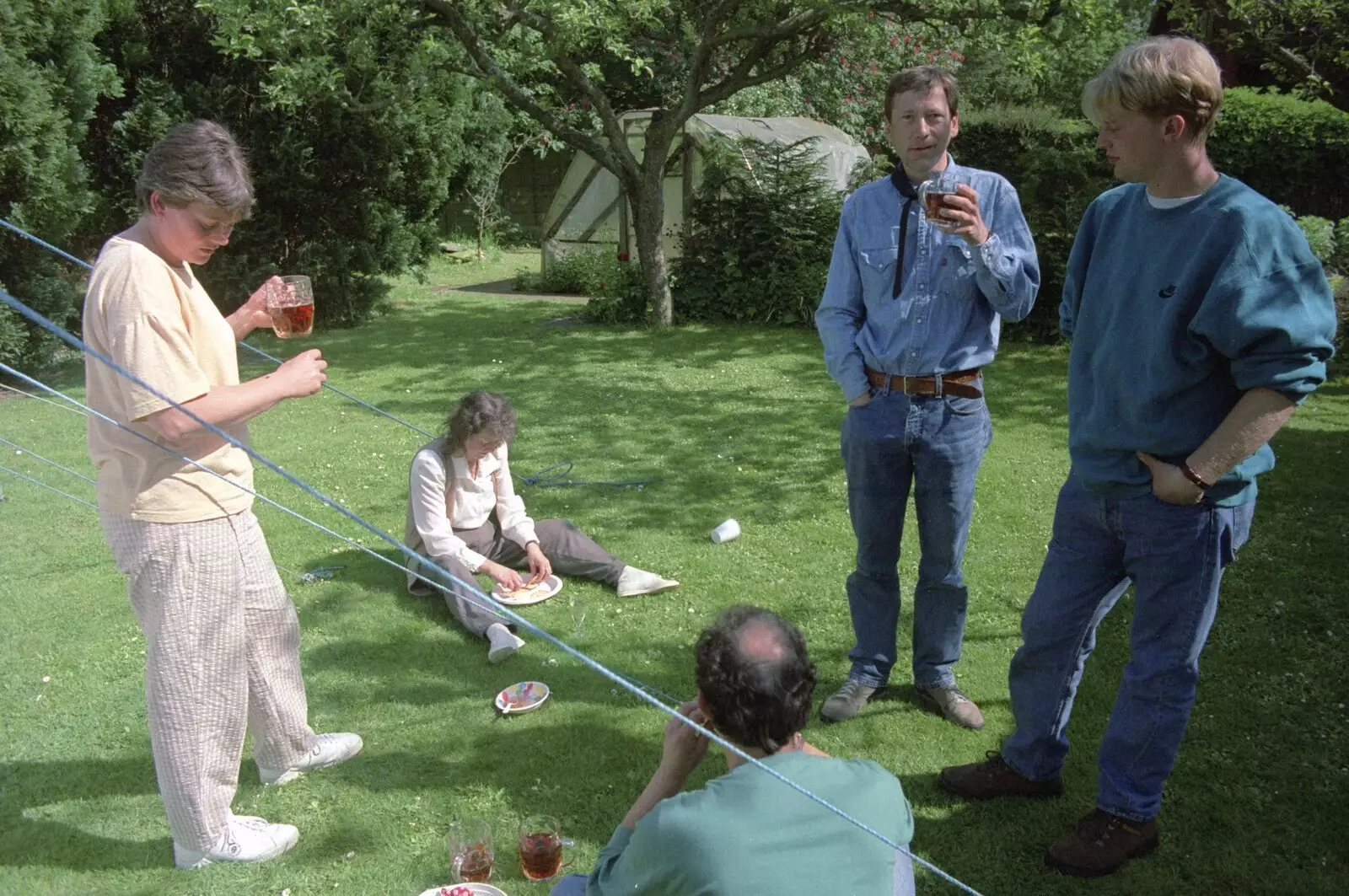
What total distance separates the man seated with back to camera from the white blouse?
2657 millimetres

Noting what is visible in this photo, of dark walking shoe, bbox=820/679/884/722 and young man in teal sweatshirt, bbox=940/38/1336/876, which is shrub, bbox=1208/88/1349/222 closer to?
dark walking shoe, bbox=820/679/884/722

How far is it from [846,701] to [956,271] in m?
1.58

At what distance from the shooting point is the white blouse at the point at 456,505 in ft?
15.0

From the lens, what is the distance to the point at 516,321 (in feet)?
43.3

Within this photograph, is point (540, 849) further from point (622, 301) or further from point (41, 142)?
point (622, 301)

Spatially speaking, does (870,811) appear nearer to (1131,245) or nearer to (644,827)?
(644,827)

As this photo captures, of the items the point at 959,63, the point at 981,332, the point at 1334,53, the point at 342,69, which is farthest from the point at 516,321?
the point at 959,63

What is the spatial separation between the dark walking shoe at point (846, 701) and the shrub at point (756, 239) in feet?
29.2

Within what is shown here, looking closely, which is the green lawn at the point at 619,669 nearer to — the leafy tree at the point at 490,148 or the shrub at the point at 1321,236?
the shrub at the point at 1321,236

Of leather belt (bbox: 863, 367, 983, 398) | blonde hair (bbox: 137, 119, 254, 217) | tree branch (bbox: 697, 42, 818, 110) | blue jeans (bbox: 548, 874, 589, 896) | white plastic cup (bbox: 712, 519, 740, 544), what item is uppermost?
tree branch (bbox: 697, 42, 818, 110)

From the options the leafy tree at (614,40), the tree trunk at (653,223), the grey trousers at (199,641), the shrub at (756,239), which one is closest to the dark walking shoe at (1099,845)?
the grey trousers at (199,641)

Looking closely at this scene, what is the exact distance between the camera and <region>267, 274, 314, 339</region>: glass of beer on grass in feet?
10.4

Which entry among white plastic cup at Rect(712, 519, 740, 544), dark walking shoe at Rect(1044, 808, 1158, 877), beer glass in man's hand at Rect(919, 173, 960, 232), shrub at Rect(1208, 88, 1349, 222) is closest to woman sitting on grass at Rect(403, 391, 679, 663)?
white plastic cup at Rect(712, 519, 740, 544)

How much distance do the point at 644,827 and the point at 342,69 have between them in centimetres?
1065
